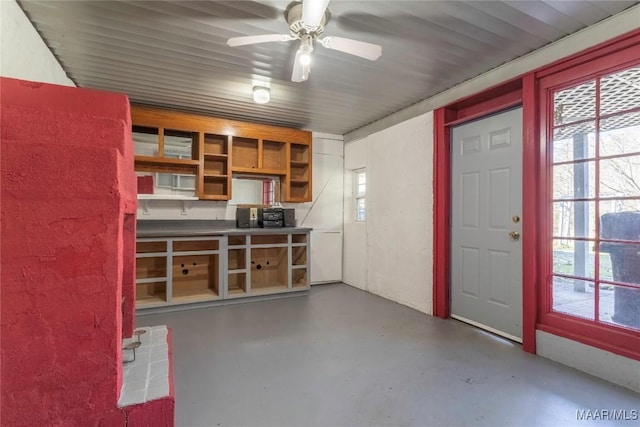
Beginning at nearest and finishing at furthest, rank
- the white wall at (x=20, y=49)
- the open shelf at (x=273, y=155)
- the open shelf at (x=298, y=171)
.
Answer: the white wall at (x=20, y=49)
the open shelf at (x=273, y=155)
the open shelf at (x=298, y=171)

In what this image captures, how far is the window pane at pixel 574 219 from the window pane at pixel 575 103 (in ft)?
2.09

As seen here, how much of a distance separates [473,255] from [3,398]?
333 cm

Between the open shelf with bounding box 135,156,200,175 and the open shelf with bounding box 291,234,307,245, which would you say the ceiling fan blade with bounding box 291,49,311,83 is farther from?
the open shelf with bounding box 291,234,307,245

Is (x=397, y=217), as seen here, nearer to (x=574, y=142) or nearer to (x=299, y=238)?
(x=299, y=238)

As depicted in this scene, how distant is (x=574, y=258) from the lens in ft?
7.65

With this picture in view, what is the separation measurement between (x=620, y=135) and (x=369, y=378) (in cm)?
235

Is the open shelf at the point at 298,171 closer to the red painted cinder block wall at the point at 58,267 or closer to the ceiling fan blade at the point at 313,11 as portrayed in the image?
the ceiling fan blade at the point at 313,11

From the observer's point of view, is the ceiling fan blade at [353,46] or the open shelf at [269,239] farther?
the open shelf at [269,239]

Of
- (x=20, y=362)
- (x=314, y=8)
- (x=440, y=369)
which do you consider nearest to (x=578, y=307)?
(x=440, y=369)

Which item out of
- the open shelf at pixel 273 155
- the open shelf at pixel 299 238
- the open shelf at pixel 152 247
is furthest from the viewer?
the open shelf at pixel 273 155

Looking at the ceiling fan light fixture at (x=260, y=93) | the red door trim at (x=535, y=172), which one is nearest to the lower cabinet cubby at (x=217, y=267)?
the ceiling fan light fixture at (x=260, y=93)

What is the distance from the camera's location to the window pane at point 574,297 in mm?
2250

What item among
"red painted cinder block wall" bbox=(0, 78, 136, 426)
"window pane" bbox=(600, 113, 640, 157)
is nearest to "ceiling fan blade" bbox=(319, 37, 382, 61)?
"red painted cinder block wall" bbox=(0, 78, 136, 426)

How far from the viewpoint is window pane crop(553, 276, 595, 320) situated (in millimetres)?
2250
